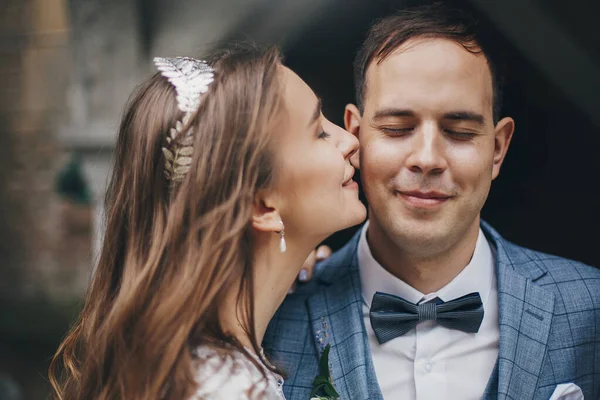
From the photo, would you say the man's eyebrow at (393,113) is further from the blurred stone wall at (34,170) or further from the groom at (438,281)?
the blurred stone wall at (34,170)

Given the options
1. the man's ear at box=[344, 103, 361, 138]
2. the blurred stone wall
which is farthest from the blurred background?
the man's ear at box=[344, 103, 361, 138]

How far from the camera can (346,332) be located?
225 cm

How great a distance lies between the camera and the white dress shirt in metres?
2.20

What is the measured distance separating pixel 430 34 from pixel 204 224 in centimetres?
96

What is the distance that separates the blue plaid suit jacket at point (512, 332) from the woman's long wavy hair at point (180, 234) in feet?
1.12

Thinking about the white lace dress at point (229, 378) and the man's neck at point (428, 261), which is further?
the man's neck at point (428, 261)

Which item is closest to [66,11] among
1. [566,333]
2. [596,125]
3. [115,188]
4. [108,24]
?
[108,24]

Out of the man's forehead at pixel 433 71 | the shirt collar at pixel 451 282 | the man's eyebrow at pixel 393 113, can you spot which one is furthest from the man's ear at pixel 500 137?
the man's eyebrow at pixel 393 113

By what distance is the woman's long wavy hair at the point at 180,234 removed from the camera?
1.83 meters

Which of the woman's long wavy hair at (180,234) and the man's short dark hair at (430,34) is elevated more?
the man's short dark hair at (430,34)

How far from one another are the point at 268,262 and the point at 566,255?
158 cm

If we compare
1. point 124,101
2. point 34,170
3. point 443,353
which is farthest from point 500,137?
point 34,170

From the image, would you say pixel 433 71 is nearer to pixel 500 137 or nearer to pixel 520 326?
pixel 500 137

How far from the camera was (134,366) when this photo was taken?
5.96 ft
